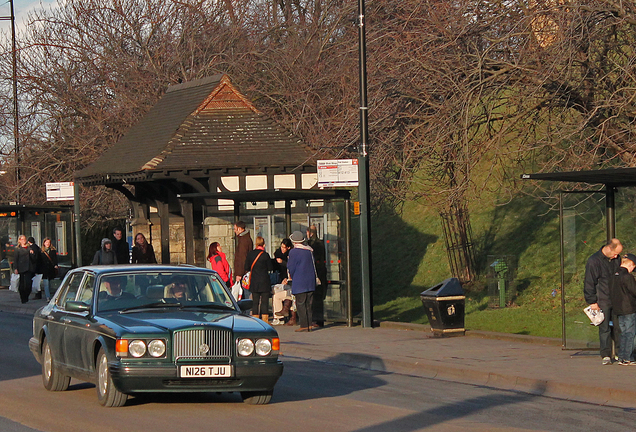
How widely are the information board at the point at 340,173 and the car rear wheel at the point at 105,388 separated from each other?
890 cm

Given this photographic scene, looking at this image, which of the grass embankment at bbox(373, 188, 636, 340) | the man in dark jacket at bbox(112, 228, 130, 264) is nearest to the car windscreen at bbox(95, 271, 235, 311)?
the grass embankment at bbox(373, 188, 636, 340)

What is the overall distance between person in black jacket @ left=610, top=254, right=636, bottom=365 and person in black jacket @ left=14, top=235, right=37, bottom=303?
18799mm

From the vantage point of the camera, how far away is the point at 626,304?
1263cm

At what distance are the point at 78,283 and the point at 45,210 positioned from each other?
66.7ft

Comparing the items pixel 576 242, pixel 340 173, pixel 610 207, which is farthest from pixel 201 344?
pixel 340 173

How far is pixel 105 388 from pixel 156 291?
4.39ft

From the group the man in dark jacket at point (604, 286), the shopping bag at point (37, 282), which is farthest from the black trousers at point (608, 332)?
the shopping bag at point (37, 282)

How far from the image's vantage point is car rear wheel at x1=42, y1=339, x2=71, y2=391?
10875 millimetres

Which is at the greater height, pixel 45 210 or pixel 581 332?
pixel 45 210

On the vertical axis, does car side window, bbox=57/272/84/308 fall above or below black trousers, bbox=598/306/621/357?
above

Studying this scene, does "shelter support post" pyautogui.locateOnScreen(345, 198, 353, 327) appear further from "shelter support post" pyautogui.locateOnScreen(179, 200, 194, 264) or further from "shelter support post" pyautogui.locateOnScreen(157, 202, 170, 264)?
"shelter support post" pyautogui.locateOnScreen(157, 202, 170, 264)

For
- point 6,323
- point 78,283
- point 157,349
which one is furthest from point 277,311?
point 157,349

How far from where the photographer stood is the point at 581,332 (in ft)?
46.5

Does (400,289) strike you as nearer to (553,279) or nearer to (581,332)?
(553,279)
